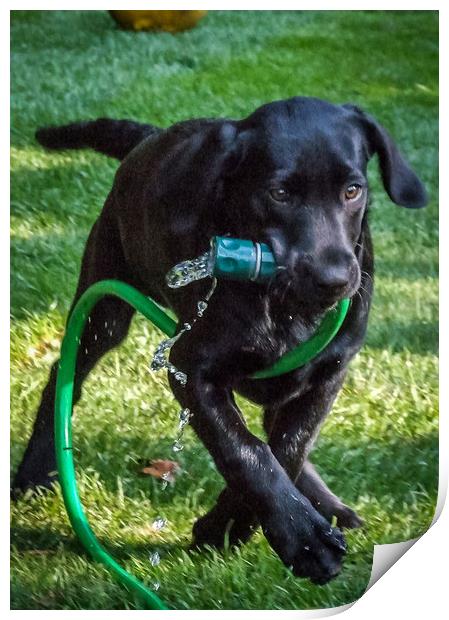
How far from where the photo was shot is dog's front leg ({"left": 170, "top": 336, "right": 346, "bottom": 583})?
2.48m

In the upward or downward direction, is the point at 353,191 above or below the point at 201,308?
above

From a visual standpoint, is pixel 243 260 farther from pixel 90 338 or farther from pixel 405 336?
pixel 405 336

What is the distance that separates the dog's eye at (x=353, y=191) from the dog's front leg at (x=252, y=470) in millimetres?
433

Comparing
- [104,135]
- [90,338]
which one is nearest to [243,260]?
[90,338]

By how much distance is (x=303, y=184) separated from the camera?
8.34 ft

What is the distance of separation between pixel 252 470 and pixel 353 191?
67cm

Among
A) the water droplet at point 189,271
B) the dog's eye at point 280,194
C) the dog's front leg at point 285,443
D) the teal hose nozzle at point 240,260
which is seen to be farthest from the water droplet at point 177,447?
the dog's eye at point 280,194

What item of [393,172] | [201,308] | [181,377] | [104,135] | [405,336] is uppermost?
[393,172]

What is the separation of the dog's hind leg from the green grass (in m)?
0.11

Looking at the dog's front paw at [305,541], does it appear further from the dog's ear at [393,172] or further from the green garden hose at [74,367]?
the dog's ear at [393,172]

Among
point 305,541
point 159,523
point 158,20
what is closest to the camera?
point 305,541

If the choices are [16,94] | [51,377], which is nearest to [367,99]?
[16,94]

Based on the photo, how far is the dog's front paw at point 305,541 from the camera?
2.47 meters

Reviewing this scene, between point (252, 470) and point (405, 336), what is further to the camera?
point (405, 336)
